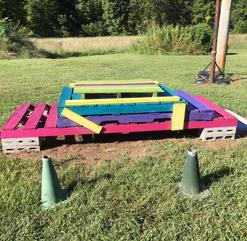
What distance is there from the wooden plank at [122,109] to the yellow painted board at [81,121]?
0.23 ft

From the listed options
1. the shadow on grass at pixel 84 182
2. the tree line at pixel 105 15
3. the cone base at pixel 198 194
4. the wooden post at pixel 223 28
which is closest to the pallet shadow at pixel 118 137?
the shadow on grass at pixel 84 182

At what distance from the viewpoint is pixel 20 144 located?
3830mm

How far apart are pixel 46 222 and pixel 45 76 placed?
24.0 ft

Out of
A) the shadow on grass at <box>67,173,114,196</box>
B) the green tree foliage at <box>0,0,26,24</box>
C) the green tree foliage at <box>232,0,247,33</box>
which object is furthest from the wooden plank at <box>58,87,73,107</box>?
the green tree foliage at <box>232,0,247,33</box>

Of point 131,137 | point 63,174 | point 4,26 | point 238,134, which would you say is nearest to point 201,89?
point 238,134

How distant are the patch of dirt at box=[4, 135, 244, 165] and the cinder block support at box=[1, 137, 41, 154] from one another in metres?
0.07

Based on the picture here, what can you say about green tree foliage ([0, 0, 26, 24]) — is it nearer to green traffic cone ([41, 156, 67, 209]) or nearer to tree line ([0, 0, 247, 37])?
tree line ([0, 0, 247, 37])

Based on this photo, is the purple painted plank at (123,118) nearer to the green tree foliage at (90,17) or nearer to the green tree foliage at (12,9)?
the green tree foliage at (12,9)

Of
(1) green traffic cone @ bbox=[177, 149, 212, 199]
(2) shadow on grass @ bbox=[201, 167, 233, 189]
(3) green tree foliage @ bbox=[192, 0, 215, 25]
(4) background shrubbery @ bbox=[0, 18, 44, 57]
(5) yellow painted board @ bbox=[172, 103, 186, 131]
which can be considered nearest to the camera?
(1) green traffic cone @ bbox=[177, 149, 212, 199]

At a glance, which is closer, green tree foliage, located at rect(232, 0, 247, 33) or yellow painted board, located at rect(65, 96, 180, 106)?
yellow painted board, located at rect(65, 96, 180, 106)

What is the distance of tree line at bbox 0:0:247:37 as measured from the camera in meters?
47.8

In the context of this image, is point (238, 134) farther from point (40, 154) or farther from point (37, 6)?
point (37, 6)

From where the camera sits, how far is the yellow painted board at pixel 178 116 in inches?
158

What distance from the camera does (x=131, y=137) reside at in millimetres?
4355
